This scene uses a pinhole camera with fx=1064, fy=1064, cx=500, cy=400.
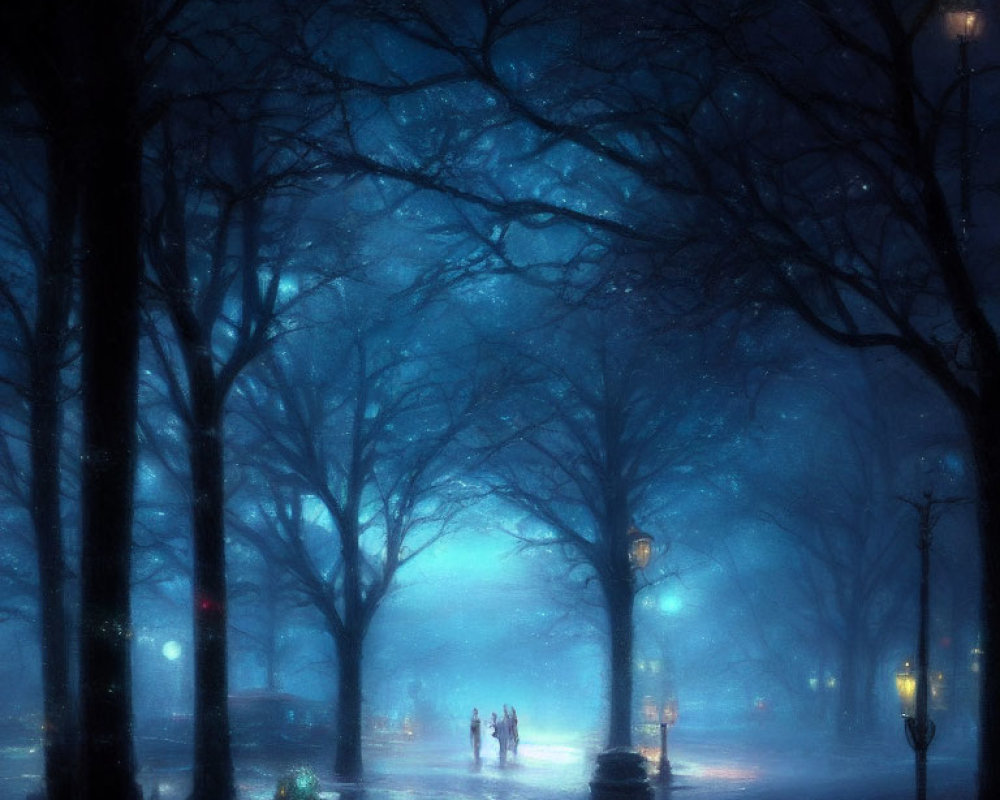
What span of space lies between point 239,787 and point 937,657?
36488 mm

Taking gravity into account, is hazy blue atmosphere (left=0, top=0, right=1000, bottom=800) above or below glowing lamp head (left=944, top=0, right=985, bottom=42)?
below

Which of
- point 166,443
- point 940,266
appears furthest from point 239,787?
point 940,266

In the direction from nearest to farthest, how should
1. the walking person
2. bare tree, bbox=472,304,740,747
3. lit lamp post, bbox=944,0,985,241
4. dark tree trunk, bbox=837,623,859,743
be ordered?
lit lamp post, bbox=944,0,985,241
bare tree, bbox=472,304,740,747
the walking person
dark tree trunk, bbox=837,623,859,743

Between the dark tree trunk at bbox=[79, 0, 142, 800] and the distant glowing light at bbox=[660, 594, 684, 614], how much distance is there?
50373 mm

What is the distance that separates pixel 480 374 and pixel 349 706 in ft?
25.0

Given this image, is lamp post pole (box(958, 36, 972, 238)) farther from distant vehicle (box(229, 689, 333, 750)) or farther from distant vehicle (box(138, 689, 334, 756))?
distant vehicle (box(229, 689, 333, 750))

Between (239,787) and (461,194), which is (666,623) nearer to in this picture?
(239,787)

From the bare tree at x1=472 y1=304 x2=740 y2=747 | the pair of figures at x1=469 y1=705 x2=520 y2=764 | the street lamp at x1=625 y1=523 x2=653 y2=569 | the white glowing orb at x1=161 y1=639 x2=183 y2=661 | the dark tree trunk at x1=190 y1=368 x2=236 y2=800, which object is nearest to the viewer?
the dark tree trunk at x1=190 y1=368 x2=236 y2=800

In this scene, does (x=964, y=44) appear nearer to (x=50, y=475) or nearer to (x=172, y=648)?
(x=50, y=475)

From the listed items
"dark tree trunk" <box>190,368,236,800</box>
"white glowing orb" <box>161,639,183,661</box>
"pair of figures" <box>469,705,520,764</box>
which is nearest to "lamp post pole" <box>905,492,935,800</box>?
"dark tree trunk" <box>190,368,236,800</box>

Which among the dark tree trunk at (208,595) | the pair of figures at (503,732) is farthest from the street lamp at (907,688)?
the dark tree trunk at (208,595)

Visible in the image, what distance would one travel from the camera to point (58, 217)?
1351cm

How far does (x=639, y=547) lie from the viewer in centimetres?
2119

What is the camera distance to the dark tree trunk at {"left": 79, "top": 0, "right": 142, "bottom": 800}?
7789 millimetres
